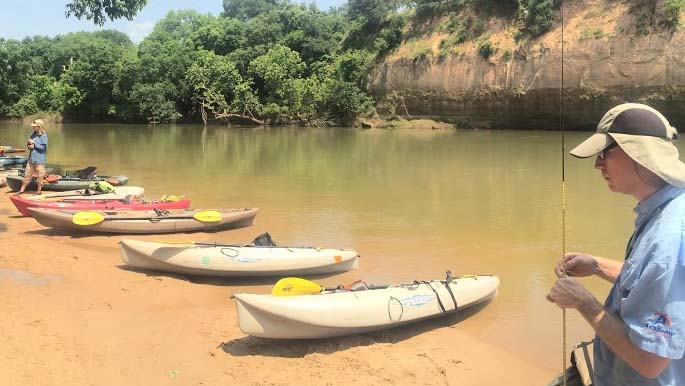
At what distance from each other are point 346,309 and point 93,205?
6993 millimetres

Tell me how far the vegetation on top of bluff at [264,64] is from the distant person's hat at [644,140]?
35817mm

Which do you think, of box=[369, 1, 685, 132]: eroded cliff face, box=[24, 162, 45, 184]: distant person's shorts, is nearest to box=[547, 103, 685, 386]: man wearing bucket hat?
box=[24, 162, 45, 184]: distant person's shorts

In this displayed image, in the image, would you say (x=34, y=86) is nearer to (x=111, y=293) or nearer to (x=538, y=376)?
(x=111, y=293)

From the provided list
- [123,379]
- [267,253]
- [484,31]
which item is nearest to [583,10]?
[484,31]

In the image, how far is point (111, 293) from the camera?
7.02m

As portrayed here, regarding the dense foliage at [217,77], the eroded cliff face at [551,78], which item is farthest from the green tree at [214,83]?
the eroded cliff face at [551,78]

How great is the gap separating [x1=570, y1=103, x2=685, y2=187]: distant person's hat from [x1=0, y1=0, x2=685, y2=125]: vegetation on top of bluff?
35.8 meters

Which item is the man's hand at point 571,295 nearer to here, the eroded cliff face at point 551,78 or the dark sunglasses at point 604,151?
the dark sunglasses at point 604,151

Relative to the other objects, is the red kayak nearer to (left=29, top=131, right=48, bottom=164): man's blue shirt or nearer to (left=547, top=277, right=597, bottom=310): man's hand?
(left=29, top=131, right=48, bottom=164): man's blue shirt

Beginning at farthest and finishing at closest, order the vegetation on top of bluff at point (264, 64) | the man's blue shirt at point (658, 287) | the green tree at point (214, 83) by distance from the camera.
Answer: the green tree at point (214, 83), the vegetation on top of bluff at point (264, 64), the man's blue shirt at point (658, 287)

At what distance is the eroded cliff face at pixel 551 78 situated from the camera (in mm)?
30516

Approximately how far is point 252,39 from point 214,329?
159 ft

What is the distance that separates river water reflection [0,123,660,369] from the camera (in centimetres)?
775

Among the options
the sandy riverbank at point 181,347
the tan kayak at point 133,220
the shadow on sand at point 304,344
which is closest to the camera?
the sandy riverbank at point 181,347
